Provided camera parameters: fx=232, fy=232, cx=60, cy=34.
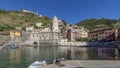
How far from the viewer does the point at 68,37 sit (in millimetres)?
183875

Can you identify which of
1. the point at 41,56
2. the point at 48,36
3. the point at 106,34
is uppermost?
the point at 106,34

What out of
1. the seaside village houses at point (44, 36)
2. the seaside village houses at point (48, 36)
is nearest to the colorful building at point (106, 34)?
the seaside village houses at point (48, 36)

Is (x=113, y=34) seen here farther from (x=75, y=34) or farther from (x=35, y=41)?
(x=35, y=41)

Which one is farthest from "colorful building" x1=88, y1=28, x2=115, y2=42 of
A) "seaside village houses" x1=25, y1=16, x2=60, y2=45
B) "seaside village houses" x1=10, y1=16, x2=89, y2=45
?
"seaside village houses" x1=25, y1=16, x2=60, y2=45

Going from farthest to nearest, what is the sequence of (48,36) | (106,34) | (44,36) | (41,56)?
1. (44,36)
2. (48,36)
3. (106,34)
4. (41,56)

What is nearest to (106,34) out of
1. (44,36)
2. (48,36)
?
(48,36)

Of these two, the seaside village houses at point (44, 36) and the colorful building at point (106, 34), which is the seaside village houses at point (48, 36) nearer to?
the seaside village houses at point (44, 36)

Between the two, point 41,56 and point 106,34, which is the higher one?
point 106,34

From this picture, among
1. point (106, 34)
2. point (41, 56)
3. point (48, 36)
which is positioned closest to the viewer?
point (41, 56)

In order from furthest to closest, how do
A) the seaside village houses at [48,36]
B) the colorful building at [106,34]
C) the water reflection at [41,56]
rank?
the seaside village houses at [48,36]
the colorful building at [106,34]
the water reflection at [41,56]

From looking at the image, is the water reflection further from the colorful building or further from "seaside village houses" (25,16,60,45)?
"seaside village houses" (25,16,60,45)

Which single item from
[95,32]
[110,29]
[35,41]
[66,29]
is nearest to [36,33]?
[35,41]

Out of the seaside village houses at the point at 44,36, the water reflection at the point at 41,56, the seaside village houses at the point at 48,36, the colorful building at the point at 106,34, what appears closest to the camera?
the water reflection at the point at 41,56

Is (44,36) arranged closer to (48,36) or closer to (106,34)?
(48,36)
